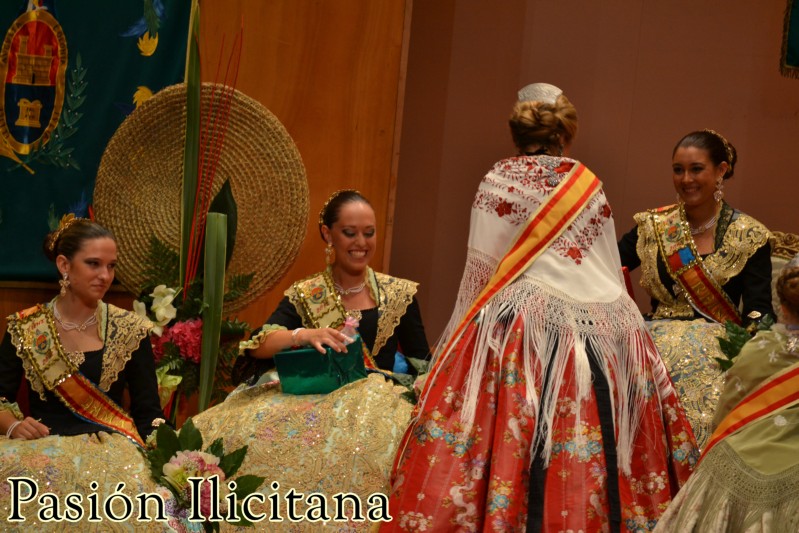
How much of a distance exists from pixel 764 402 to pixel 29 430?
1.92 metres

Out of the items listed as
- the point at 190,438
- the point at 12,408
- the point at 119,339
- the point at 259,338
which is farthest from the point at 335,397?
the point at 12,408

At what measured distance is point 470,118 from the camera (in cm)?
514

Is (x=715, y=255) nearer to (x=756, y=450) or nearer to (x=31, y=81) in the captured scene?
(x=756, y=450)

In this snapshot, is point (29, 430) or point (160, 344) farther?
point (160, 344)

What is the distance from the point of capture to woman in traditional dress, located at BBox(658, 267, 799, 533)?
7.70 ft

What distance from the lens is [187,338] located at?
12.8 feet

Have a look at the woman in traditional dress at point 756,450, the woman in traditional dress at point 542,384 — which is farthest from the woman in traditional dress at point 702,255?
the woman in traditional dress at point 756,450

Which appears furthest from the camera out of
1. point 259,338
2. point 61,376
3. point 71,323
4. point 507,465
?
point 259,338

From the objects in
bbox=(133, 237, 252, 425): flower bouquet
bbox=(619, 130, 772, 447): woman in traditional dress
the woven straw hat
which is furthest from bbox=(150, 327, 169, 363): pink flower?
bbox=(619, 130, 772, 447): woman in traditional dress

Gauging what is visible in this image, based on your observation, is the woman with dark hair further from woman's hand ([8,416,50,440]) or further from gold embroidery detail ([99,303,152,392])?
woman's hand ([8,416,50,440])

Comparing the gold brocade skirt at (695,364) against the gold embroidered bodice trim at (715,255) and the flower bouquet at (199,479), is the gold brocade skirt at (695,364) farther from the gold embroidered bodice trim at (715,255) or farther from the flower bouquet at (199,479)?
the flower bouquet at (199,479)

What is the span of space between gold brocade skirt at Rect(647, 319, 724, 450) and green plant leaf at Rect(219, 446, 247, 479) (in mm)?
1373

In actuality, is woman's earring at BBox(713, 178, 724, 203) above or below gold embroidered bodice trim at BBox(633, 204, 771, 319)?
above

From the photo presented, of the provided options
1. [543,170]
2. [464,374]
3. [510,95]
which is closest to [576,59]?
[510,95]
